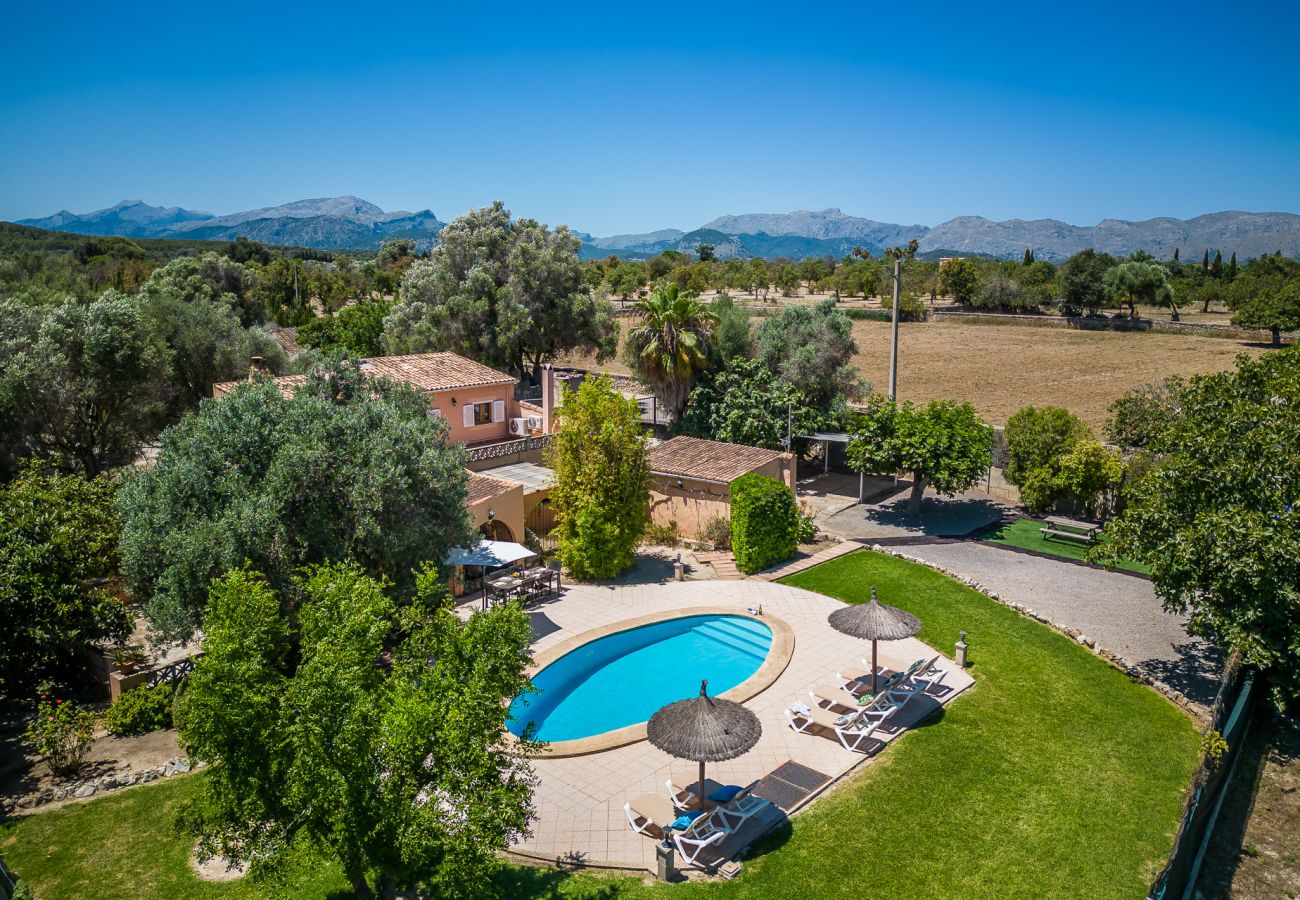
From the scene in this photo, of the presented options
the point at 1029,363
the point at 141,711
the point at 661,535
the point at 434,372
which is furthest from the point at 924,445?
the point at 1029,363

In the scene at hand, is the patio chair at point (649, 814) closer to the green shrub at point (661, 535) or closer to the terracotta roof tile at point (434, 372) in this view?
the green shrub at point (661, 535)

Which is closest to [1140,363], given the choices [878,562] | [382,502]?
[878,562]

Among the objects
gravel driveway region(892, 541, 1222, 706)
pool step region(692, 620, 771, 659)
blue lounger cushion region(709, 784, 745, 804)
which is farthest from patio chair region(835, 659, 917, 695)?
blue lounger cushion region(709, 784, 745, 804)

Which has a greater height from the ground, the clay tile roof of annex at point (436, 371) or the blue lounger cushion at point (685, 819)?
the clay tile roof of annex at point (436, 371)

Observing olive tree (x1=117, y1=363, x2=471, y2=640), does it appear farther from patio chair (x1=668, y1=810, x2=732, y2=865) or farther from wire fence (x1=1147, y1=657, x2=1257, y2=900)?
wire fence (x1=1147, y1=657, x2=1257, y2=900)

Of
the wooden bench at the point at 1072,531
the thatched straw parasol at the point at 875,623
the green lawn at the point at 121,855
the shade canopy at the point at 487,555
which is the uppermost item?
the thatched straw parasol at the point at 875,623

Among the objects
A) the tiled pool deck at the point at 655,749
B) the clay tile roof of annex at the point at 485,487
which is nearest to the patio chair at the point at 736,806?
the tiled pool deck at the point at 655,749
